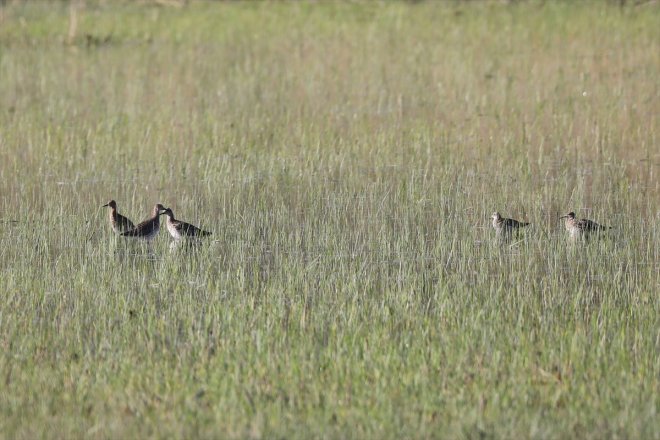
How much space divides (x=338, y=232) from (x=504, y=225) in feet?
4.00

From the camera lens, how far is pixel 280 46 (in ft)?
62.1

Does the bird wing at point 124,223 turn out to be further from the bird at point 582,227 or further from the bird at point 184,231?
the bird at point 582,227

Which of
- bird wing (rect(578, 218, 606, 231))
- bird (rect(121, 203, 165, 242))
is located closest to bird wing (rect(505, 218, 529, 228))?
bird wing (rect(578, 218, 606, 231))

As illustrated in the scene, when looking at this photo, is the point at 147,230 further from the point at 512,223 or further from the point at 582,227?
the point at 582,227

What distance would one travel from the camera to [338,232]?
32.1 ft

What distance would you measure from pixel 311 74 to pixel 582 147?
4765 mm

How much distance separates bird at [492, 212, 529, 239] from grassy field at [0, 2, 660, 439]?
0.31ft

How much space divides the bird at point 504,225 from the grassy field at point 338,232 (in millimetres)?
94

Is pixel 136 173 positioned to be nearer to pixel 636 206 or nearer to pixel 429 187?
pixel 429 187

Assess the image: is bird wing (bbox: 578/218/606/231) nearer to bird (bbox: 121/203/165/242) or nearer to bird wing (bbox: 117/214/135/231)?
bird (bbox: 121/203/165/242)

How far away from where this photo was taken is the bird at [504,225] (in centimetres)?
948

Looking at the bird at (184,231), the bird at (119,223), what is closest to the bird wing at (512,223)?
the bird at (184,231)

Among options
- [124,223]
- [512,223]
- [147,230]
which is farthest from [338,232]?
[124,223]

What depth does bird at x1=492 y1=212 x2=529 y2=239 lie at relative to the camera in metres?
9.48
